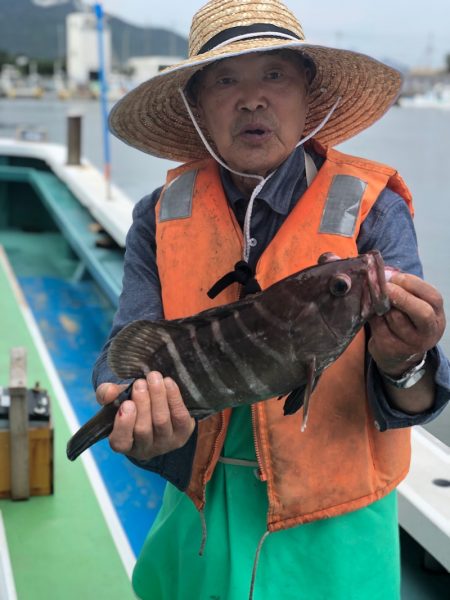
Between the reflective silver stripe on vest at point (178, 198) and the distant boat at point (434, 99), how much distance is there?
29.3 feet

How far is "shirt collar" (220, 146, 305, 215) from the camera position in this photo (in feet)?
6.79

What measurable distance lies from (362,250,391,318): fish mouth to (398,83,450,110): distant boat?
9492 mm

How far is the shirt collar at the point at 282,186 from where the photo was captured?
6.79 feet

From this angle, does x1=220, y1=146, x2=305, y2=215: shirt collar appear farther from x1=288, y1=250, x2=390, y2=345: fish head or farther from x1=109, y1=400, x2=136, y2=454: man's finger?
x1=109, y1=400, x2=136, y2=454: man's finger

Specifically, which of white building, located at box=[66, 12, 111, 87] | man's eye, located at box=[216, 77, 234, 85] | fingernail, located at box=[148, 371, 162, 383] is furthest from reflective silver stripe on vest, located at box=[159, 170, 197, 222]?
white building, located at box=[66, 12, 111, 87]

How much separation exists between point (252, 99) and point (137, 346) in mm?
671

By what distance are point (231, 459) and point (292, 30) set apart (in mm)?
1145

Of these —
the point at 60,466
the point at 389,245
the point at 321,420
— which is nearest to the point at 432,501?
the point at 321,420

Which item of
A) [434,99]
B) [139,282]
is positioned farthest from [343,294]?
[434,99]

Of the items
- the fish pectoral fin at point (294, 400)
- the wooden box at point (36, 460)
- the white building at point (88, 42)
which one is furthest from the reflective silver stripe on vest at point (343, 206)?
the white building at point (88, 42)

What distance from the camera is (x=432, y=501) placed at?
9.09ft

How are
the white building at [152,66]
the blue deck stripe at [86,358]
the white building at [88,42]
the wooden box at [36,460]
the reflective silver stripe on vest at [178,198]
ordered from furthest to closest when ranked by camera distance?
1. the white building at [88,42]
2. the blue deck stripe at [86,358]
3. the wooden box at [36,460]
4. the white building at [152,66]
5. the reflective silver stripe on vest at [178,198]

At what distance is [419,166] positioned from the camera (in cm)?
578

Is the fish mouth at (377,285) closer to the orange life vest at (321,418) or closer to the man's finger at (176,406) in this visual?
the orange life vest at (321,418)
